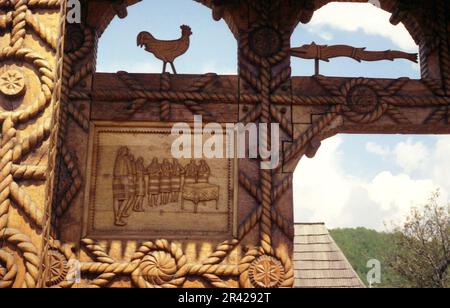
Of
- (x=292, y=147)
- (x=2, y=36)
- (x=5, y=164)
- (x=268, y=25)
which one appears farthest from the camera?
(x=268, y=25)

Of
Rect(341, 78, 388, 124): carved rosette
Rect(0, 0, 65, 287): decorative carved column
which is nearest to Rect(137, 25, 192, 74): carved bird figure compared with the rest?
Rect(341, 78, 388, 124): carved rosette

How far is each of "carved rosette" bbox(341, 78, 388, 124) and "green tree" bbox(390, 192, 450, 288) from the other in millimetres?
12439

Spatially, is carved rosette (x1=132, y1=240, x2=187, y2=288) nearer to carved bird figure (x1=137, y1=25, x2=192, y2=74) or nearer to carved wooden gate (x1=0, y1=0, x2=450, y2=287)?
carved wooden gate (x1=0, y1=0, x2=450, y2=287)

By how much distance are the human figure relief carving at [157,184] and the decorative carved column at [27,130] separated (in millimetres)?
1615

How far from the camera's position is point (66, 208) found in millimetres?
4703

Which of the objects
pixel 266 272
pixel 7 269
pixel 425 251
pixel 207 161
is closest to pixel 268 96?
pixel 207 161

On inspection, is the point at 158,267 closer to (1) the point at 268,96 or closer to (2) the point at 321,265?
(1) the point at 268,96

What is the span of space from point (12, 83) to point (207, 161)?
2107 mm

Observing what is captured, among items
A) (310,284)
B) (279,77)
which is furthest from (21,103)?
(310,284)

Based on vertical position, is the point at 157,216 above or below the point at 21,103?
below

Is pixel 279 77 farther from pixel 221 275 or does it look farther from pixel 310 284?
pixel 310 284

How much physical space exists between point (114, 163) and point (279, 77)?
5.90 feet

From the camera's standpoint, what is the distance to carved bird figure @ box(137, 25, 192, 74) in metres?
5.14

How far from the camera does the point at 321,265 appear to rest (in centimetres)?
895
